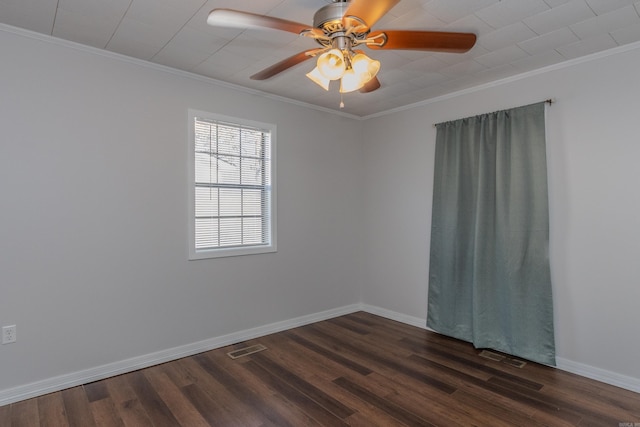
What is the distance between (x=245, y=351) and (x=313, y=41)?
2.69 meters

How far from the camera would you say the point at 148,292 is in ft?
9.81

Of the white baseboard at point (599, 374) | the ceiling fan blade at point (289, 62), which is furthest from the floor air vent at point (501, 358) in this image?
the ceiling fan blade at point (289, 62)

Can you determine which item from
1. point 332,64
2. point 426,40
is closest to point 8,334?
point 332,64

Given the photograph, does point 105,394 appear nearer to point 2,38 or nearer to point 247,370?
point 247,370

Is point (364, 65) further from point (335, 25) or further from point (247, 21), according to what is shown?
point (247, 21)

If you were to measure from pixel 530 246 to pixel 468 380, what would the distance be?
124cm

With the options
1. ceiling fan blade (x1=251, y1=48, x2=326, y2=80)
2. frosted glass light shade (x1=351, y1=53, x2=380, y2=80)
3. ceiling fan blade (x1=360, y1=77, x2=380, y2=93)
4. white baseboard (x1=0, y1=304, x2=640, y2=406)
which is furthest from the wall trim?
white baseboard (x1=0, y1=304, x2=640, y2=406)

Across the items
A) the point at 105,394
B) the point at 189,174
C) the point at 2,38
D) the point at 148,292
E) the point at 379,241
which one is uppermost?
the point at 2,38

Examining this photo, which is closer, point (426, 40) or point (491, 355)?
point (426, 40)

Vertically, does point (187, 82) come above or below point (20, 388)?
above

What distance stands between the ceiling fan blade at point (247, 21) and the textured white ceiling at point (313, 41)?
23 cm

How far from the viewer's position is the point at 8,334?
7.91 feet

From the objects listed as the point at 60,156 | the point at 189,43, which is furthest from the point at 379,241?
the point at 60,156

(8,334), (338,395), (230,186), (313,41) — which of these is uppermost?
(313,41)
